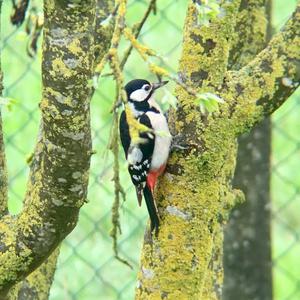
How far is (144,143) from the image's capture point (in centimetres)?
326

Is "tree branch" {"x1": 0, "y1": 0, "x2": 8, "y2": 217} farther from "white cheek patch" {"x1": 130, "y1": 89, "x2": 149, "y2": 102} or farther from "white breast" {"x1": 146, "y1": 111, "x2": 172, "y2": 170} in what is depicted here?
"white cheek patch" {"x1": 130, "y1": 89, "x2": 149, "y2": 102}

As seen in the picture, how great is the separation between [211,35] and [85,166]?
53cm

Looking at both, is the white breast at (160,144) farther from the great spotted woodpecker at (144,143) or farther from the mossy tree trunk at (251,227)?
the mossy tree trunk at (251,227)

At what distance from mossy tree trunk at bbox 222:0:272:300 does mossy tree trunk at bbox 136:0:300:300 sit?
1357 millimetres

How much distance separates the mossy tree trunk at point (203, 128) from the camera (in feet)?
8.77

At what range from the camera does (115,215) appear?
99.4 inches

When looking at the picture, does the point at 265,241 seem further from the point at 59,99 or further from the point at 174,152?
the point at 59,99

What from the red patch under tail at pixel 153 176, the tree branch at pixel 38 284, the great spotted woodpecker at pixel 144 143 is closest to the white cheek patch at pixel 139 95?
the great spotted woodpecker at pixel 144 143

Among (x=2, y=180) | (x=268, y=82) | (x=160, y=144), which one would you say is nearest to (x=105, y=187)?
(x=160, y=144)

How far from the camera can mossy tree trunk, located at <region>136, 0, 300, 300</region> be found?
8.77 ft

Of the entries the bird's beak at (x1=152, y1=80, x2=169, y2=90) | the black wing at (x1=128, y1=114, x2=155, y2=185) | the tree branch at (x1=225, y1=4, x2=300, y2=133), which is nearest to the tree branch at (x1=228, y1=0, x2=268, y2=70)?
the bird's beak at (x1=152, y1=80, x2=169, y2=90)

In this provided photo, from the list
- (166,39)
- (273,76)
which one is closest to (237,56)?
(273,76)

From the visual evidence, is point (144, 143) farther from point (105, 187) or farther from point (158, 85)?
point (105, 187)

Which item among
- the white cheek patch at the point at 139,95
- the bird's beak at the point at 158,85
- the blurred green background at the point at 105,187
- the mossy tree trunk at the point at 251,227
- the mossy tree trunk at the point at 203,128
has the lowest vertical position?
the blurred green background at the point at 105,187
